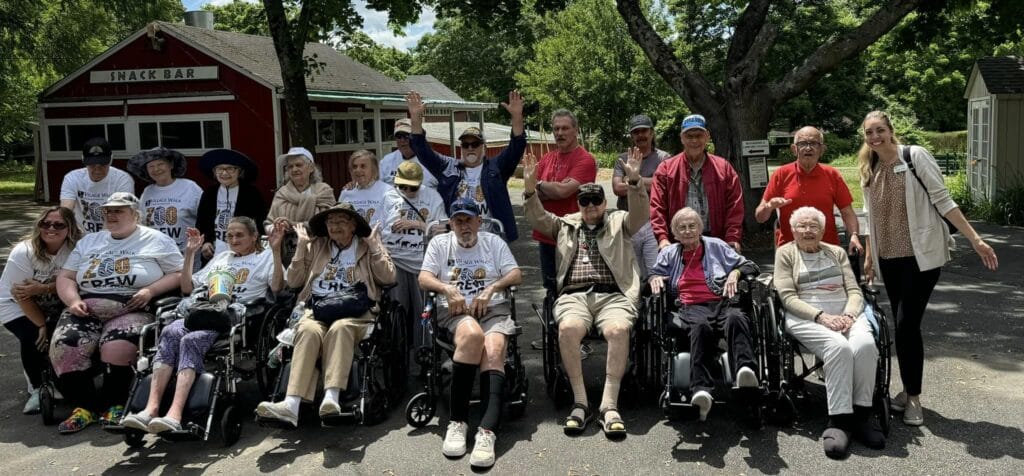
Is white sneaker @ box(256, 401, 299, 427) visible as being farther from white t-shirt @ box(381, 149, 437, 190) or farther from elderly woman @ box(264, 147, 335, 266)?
white t-shirt @ box(381, 149, 437, 190)

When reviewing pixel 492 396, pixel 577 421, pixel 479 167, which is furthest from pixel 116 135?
pixel 577 421

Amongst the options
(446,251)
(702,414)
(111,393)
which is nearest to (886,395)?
(702,414)

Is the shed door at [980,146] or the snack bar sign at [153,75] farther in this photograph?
the snack bar sign at [153,75]

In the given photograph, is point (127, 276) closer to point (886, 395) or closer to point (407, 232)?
point (407, 232)

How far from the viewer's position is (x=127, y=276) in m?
5.22

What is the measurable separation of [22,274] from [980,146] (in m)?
15.8

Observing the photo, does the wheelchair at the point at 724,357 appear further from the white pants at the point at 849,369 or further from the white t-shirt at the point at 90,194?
the white t-shirt at the point at 90,194

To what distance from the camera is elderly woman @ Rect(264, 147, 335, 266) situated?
574cm

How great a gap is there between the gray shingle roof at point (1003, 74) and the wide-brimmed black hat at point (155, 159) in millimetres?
13603

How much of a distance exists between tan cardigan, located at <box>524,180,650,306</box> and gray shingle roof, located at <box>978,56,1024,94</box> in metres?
12.0

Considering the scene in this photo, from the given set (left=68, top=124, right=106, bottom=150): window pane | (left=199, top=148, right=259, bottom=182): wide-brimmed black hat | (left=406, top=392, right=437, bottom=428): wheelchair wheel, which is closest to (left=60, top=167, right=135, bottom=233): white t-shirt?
(left=199, top=148, right=259, bottom=182): wide-brimmed black hat

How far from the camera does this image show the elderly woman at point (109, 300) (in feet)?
16.3

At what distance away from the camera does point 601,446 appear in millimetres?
4465

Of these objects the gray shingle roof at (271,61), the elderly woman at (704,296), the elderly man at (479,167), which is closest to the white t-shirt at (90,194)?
the elderly man at (479,167)
